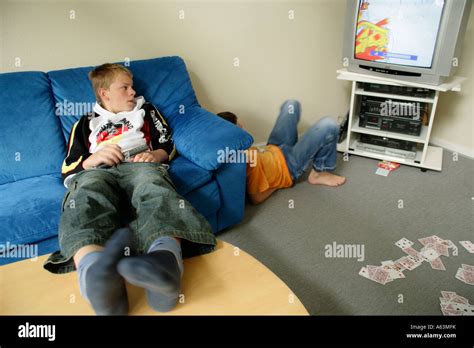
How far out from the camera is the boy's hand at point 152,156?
5.72 ft

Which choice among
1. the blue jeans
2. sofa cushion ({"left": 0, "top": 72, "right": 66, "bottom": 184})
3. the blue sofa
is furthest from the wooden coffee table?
the blue jeans

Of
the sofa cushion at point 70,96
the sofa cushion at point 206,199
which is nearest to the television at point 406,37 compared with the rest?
the sofa cushion at point 206,199

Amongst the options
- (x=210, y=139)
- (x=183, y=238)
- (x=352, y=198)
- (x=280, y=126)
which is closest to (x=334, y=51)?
(x=280, y=126)

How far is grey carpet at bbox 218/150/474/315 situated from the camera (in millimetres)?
1679

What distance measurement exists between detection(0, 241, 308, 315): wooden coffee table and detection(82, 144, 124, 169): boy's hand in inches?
20.3

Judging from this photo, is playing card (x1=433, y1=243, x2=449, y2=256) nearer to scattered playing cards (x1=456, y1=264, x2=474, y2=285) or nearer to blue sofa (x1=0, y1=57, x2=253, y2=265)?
scattered playing cards (x1=456, y1=264, x2=474, y2=285)

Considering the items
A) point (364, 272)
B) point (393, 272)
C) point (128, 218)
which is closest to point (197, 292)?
point (128, 218)

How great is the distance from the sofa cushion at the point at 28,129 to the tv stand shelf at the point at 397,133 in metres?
1.98

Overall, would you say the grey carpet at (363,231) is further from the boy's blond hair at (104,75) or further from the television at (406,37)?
the boy's blond hair at (104,75)
